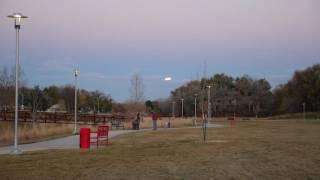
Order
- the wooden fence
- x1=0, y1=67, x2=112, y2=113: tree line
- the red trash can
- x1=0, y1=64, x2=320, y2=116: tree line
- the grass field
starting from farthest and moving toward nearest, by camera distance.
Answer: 1. x1=0, y1=64, x2=320, y2=116: tree line
2. x1=0, y1=67, x2=112, y2=113: tree line
3. the wooden fence
4. the red trash can
5. the grass field

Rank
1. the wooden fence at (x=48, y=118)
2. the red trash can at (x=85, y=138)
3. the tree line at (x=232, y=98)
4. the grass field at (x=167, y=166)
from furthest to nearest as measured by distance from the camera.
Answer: the tree line at (x=232, y=98)
the wooden fence at (x=48, y=118)
the red trash can at (x=85, y=138)
the grass field at (x=167, y=166)

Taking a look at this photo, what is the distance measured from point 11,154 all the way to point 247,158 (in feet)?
28.1

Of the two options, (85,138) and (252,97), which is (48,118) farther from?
(252,97)

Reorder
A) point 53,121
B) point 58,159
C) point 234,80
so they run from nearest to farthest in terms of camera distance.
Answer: point 58,159, point 53,121, point 234,80

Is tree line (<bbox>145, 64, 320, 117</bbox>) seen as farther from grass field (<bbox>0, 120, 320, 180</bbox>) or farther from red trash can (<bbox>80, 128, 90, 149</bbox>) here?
grass field (<bbox>0, 120, 320, 180</bbox>)

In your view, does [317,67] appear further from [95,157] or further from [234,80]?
[95,157]

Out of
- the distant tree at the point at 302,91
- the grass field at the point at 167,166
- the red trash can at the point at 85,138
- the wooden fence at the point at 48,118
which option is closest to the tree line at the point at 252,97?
the distant tree at the point at 302,91

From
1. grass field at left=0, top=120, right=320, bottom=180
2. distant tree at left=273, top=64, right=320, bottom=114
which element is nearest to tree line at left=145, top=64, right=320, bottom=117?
distant tree at left=273, top=64, right=320, bottom=114

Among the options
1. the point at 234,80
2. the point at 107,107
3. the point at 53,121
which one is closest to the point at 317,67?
the point at 234,80

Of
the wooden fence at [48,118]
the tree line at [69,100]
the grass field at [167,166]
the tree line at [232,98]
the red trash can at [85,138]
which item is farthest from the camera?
the tree line at [232,98]

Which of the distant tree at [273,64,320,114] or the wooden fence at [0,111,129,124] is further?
the distant tree at [273,64,320,114]

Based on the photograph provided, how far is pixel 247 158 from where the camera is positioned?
63.2 feet

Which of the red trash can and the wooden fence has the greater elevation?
the wooden fence

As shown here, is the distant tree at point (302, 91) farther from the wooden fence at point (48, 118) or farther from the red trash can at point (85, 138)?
the red trash can at point (85, 138)
